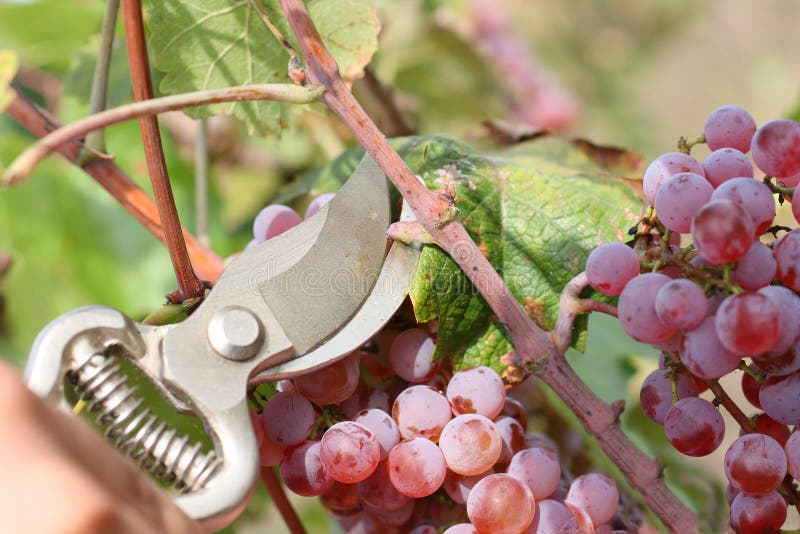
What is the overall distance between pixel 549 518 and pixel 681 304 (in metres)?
0.18

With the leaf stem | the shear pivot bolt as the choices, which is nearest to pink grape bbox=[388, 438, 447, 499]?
the shear pivot bolt

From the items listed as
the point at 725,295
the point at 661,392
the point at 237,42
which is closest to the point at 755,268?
the point at 725,295

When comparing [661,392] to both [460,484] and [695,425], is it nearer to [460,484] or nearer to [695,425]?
[695,425]

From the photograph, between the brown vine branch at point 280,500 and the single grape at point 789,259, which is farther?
the brown vine branch at point 280,500

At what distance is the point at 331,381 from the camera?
0.50 m

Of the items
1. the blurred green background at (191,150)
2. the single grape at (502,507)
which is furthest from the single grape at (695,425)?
the blurred green background at (191,150)

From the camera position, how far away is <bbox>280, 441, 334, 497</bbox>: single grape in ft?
1.67

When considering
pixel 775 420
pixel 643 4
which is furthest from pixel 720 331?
pixel 643 4

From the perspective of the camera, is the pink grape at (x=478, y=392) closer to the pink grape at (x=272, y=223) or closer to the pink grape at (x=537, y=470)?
the pink grape at (x=537, y=470)

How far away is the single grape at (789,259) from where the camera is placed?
0.43 metres

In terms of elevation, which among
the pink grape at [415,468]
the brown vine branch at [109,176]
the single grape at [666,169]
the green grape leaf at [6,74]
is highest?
the green grape leaf at [6,74]

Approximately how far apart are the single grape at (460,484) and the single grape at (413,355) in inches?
2.8

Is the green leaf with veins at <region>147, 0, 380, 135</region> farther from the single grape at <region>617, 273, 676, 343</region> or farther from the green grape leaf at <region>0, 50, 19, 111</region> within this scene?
the single grape at <region>617, 273, 676, 343</region>

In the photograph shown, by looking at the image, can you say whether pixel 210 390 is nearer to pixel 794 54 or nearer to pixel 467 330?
pixel 467 330
